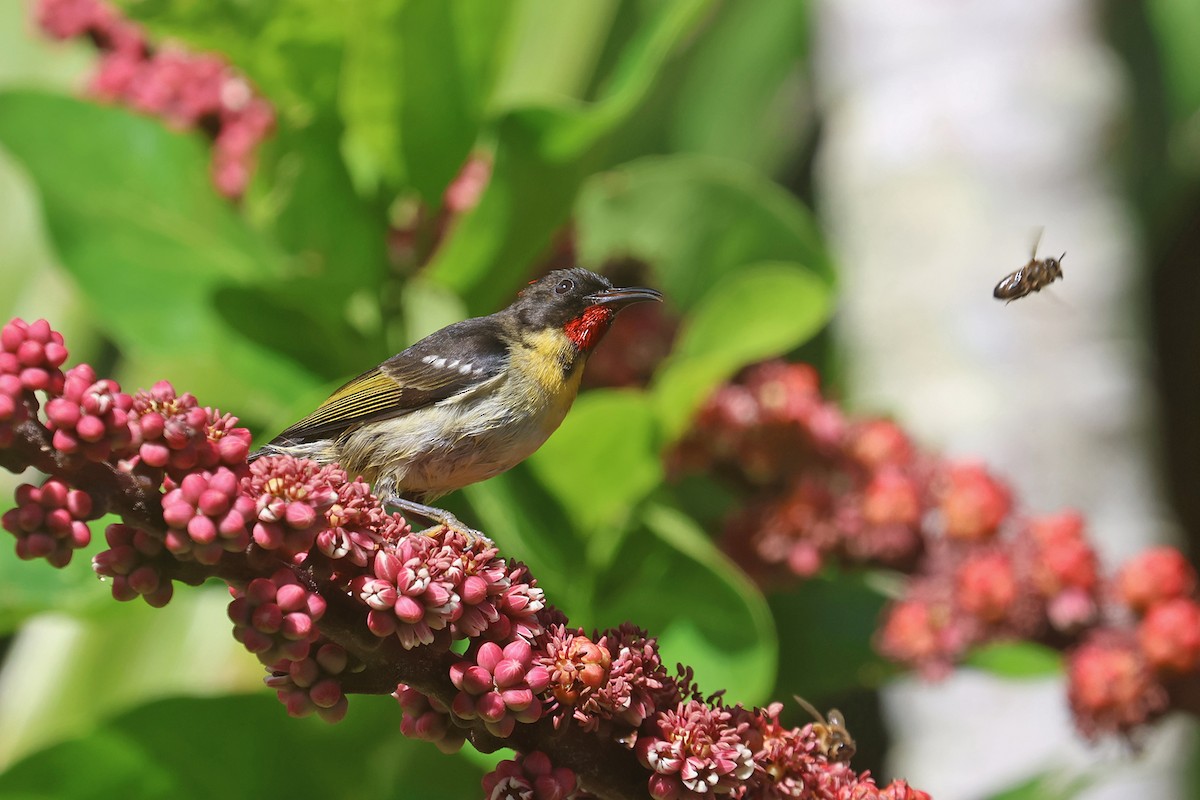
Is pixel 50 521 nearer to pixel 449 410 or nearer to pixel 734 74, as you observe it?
pixel 449 410

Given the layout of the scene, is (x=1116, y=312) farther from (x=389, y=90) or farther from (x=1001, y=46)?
(x=389, y=90)

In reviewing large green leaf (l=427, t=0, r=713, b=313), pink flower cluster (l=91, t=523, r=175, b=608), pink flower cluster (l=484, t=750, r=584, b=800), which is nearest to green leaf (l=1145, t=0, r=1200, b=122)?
large green leaf (l=427, t=0, r=713, b=313)

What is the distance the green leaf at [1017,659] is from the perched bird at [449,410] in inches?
30.4

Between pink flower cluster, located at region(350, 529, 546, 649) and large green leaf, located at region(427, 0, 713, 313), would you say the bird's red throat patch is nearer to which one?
large green leaf, located at region(427, 0, 713, 313)

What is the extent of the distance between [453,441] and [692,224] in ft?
2.40

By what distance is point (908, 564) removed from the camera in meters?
2.09

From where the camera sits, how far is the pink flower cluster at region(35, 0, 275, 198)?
6.88ft

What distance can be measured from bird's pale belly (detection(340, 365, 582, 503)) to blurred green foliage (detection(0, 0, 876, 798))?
172 millimetres

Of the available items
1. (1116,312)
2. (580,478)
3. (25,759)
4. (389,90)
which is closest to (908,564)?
(580,478)

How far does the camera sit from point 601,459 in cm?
178

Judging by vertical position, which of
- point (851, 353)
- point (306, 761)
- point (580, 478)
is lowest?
point (306, 761)

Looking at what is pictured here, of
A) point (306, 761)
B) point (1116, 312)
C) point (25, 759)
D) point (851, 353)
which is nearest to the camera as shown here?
point (25, 759)

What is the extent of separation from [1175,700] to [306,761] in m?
1.18

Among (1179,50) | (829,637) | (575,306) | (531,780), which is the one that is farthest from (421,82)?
(1179,50)
